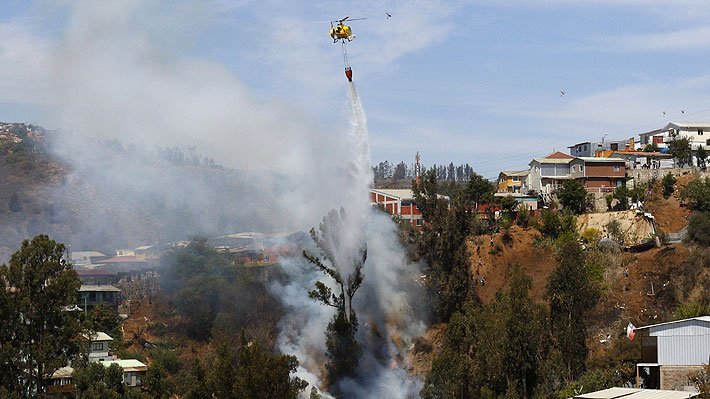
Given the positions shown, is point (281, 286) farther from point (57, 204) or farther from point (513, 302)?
point (57, 204)

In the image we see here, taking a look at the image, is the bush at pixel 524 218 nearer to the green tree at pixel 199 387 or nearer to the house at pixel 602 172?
the house at pixel 602 172

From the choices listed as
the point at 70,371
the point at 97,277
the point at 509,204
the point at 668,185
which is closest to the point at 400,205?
the point at 509,204

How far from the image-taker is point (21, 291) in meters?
44.4

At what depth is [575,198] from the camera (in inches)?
2790

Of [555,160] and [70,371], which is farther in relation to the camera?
[555,160]

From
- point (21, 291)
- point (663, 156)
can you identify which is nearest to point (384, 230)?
point (21, 291)

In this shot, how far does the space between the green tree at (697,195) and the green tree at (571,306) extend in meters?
21.7

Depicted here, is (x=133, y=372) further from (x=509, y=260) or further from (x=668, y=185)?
(x=668, y=185)

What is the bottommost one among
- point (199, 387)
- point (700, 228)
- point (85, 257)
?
point (199, 387)

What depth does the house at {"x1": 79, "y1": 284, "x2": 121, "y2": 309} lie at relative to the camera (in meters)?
71.9

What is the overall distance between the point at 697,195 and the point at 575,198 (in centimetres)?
976

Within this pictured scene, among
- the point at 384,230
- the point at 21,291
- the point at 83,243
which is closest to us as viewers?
the point at 21,291

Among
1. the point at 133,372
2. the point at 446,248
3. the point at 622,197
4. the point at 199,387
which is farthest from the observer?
the point at 622,197

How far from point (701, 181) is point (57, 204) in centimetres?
8163
